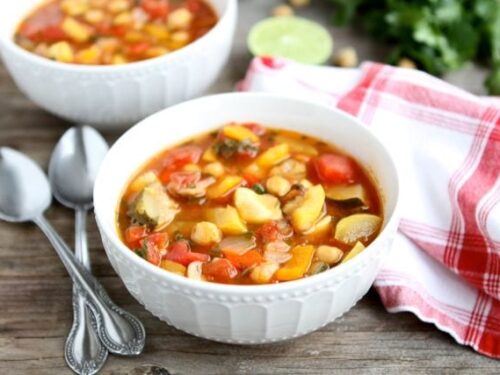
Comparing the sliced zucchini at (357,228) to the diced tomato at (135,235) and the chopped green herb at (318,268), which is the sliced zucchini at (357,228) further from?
the diced tomato at (135,235)

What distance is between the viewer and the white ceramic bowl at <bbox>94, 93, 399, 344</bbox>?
6.93 feet

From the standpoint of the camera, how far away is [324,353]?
243 cm

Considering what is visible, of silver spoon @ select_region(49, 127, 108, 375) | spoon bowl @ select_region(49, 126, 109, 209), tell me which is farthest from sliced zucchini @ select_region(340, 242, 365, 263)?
spoon bowl @ select_region(49, 126, 109, 209)

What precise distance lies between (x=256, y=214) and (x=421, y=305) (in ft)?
1.87

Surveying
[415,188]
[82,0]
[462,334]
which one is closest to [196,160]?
[415,188]

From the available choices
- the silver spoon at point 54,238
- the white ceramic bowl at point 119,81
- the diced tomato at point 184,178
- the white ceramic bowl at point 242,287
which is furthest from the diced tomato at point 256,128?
the silver spoon at point 54,238

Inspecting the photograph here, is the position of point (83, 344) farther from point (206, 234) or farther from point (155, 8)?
point (155, 8)

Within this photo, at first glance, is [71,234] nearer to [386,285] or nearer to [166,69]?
[166,69]

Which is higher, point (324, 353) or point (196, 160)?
point (196, 160)

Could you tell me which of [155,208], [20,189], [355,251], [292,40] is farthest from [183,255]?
[292,40]

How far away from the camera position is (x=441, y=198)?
272 centimetres

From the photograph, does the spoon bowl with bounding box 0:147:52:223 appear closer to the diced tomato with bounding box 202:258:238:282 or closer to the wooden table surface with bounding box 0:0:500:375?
the wooden table surface with bounding box 0:0:500:375

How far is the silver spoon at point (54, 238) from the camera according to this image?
242 centimetres

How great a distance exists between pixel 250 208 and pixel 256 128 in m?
0.45
